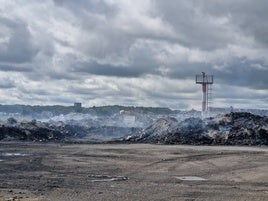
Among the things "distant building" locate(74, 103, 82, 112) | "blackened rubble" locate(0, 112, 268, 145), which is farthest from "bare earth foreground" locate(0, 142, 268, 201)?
"distant building" locate(74, 103, 82, 112)

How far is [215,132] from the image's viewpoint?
5809 cm

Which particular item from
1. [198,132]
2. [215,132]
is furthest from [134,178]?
[198,132]

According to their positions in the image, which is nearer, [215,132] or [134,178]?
[134,178]

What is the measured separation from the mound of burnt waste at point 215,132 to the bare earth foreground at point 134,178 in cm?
1890

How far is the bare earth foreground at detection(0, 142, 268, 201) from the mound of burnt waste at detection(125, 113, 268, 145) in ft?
62.0

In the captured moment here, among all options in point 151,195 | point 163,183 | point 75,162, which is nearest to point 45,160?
point 75,162

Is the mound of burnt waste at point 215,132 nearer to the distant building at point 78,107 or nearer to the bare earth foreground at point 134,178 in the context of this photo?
the bare earth foreground at point 134,178

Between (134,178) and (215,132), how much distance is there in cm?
3517

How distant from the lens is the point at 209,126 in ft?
200

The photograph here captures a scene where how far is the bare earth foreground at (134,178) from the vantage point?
1875 cm

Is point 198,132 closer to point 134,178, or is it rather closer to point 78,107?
point 134,178

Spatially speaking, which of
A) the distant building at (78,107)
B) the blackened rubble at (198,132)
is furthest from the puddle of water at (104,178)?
the distant building at (78,107)

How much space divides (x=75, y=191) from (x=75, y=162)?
12.5m

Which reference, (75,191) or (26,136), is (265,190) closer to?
(75,191)
